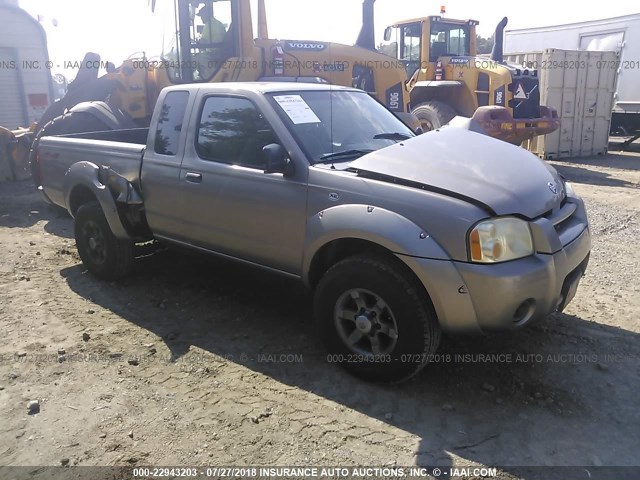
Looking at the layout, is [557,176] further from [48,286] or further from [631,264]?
[48,286]

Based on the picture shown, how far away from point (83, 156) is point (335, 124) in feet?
8.97

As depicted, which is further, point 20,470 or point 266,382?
point 266,382

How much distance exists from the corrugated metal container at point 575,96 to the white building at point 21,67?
42.7 feet

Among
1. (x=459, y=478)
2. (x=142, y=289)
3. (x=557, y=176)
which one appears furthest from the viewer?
(x=142, y=289)

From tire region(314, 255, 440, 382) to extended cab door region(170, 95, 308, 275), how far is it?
16.6 inches

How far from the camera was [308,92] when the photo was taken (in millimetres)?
4176

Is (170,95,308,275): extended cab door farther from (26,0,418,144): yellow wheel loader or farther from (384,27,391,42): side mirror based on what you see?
(384,27,391,42): side mirror

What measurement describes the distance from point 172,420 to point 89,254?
8.78ft

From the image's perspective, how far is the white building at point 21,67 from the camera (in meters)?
14.3

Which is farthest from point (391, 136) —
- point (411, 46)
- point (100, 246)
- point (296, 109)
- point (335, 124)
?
point (411, 46)

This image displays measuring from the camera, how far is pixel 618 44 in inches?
588

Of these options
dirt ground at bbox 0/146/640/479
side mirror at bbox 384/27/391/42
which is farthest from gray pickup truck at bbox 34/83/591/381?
side mirror at bbox 384/27/391/42

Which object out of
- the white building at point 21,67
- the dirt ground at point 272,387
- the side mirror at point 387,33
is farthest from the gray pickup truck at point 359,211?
the white building at point 21,67

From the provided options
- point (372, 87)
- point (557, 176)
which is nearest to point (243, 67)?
point (372, 87)
